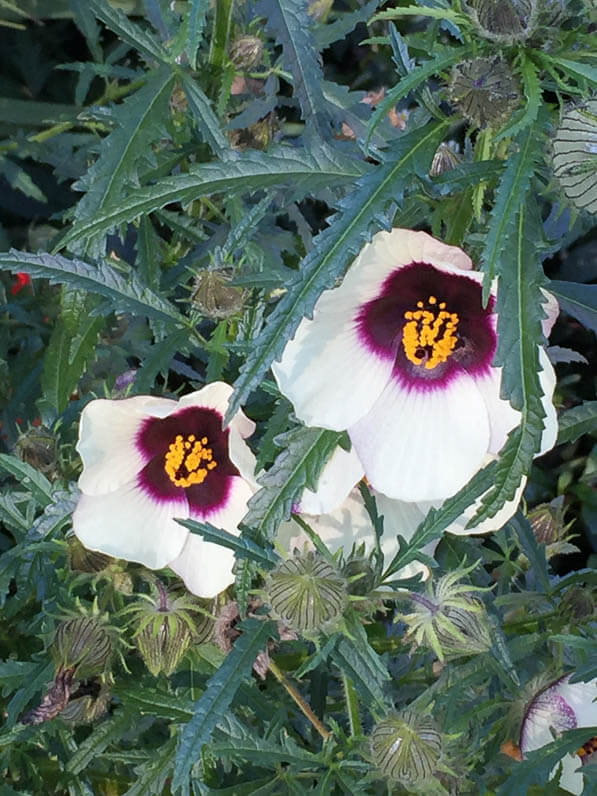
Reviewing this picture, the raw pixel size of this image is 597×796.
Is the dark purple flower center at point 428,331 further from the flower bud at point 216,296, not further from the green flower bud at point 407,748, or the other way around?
the green flower bud at point 407,748

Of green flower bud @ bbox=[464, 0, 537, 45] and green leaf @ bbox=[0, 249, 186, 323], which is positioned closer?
green flower bud @ bbox=[464, 0, 537, 45]

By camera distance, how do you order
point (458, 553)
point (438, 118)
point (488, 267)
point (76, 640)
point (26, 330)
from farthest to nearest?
point (26, 330), point (458, 553), point (76, 640), point (438, 118), point (488, 267)

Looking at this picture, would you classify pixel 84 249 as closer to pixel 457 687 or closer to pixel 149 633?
pixel 149 633

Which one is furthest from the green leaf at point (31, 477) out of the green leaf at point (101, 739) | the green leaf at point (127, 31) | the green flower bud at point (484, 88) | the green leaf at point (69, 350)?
the green flower bud at point (484, 88)

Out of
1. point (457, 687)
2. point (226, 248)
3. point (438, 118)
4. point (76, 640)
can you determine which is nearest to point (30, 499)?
point (76, 640)

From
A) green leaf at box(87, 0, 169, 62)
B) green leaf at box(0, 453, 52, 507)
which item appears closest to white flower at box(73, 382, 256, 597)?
green leaf at box(0, 453, 52, 507)

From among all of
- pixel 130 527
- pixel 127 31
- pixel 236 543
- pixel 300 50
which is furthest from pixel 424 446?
pixel 127 31

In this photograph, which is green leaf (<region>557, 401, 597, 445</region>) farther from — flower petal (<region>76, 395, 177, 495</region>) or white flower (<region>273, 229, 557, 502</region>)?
flower petal (<region>76, 395, 177, 495</region>)
